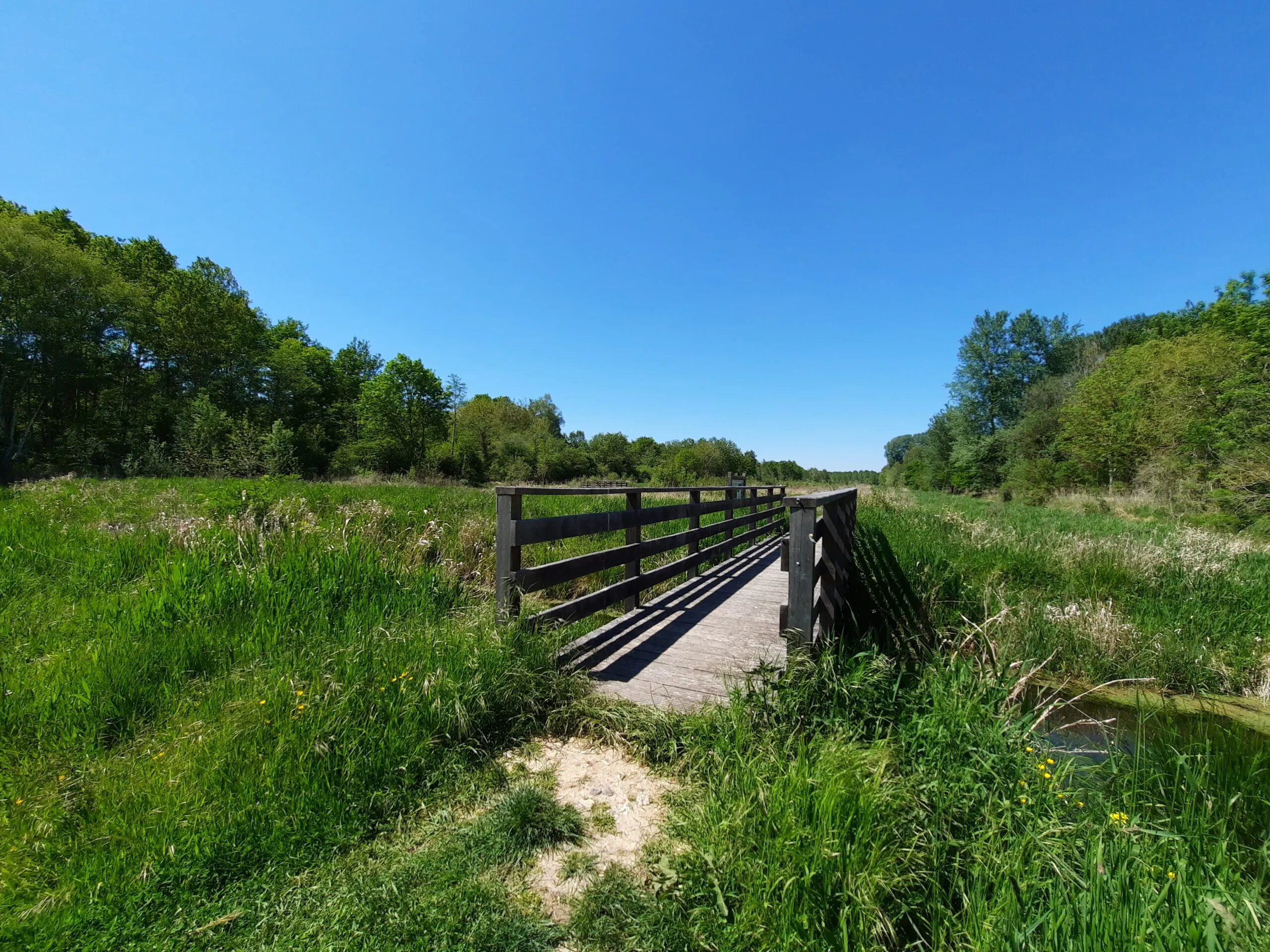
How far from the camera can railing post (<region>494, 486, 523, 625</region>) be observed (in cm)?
324

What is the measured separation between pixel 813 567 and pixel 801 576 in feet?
0.35

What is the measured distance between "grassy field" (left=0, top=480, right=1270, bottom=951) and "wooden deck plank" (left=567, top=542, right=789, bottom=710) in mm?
405

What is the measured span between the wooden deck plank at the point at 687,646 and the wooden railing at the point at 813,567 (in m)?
0.35

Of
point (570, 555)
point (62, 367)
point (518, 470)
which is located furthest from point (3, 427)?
point (570, 555)

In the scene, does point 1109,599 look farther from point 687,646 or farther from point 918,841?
point 918,841

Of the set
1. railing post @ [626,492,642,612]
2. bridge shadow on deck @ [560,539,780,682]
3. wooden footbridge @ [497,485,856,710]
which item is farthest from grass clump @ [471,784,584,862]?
→ railing post @ [626,492,642,612]

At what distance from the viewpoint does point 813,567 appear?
305 cm

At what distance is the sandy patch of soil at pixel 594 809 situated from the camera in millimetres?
1679

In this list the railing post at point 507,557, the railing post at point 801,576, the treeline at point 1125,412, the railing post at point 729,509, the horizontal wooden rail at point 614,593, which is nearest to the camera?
the railing post at point 801,576

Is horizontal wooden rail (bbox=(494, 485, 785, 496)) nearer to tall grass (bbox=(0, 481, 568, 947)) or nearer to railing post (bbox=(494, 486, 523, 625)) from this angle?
railing post (bbox=(494, 486, 523, 625))

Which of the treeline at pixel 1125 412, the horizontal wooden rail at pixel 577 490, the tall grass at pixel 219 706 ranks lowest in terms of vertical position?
the tall grass at pixel 219 706

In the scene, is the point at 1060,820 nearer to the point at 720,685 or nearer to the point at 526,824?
the point at 720,685

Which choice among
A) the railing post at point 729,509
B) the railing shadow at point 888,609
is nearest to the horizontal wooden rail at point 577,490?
the railing post at point 729,509

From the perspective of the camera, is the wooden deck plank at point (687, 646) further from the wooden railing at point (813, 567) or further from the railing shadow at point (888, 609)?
the railing shadow at point (888, 609)
